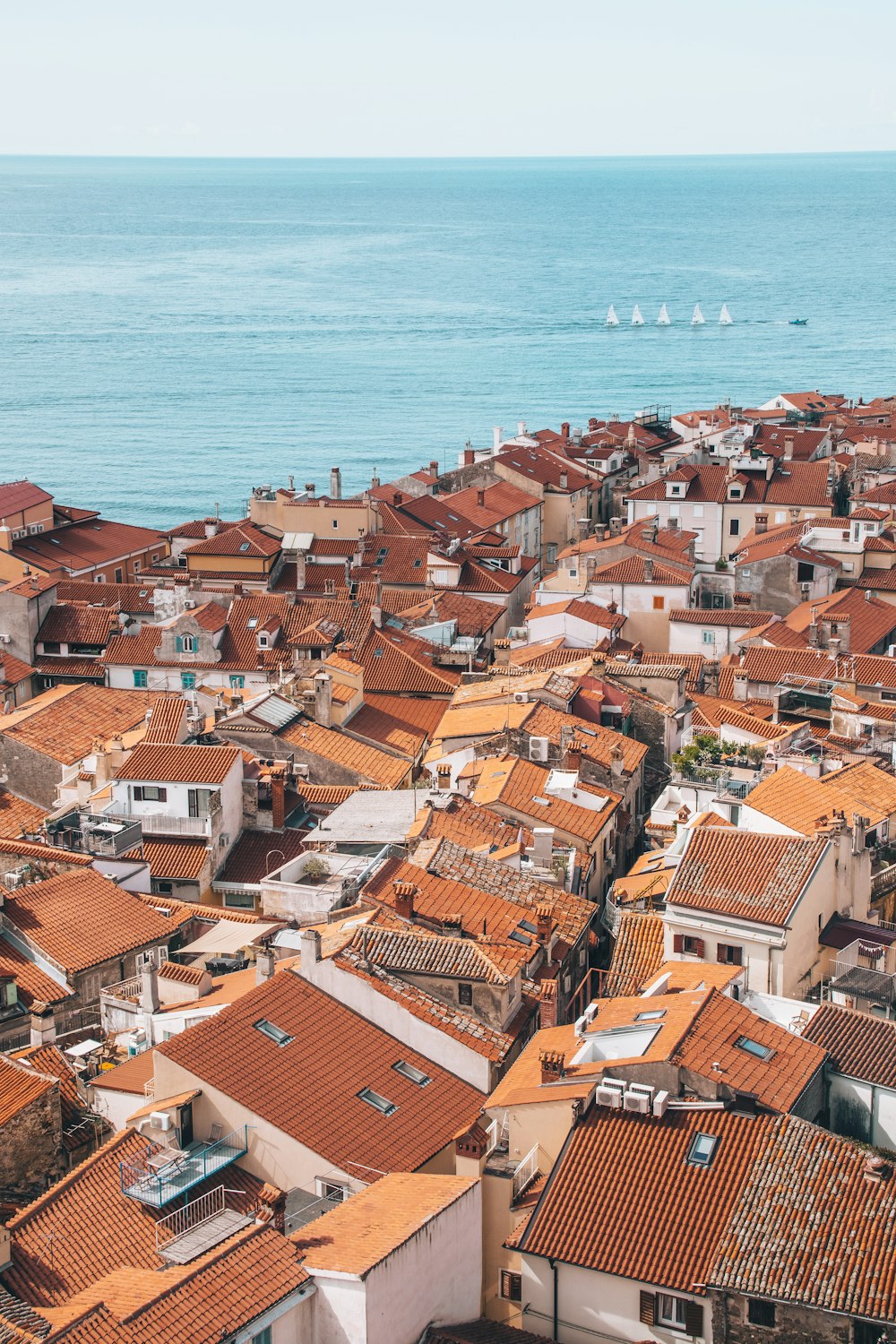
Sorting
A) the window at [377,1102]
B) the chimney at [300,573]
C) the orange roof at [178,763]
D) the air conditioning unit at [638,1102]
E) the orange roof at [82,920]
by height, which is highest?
the air conditioning unit at [638,1102]

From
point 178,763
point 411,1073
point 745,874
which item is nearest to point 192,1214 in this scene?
point 411,1073

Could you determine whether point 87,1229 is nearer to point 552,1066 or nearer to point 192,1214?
point 192,1214

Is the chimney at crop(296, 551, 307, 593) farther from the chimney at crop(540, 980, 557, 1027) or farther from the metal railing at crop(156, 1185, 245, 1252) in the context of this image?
the metal railing at crop(156, 1185, 245, 1252)

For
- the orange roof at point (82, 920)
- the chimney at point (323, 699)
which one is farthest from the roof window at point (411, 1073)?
the chimney at point (323, 699)

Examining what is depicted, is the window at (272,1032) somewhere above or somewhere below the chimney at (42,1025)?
above

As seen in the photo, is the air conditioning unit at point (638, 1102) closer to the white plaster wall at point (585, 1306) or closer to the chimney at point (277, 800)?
the white plaster wall at point (585, 1306)

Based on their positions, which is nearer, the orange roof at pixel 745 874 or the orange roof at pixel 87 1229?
the orange roof at pixel 87 1229

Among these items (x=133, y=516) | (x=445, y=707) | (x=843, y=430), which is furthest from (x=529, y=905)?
(x=133, y=516)

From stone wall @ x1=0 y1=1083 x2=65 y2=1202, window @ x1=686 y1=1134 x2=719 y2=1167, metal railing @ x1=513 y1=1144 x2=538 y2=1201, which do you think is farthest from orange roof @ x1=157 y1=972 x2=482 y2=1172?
window @ x1=686 y1=1134 x2=719 y2=1167
